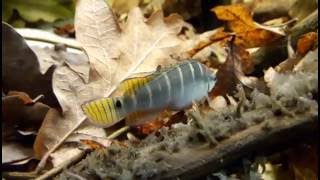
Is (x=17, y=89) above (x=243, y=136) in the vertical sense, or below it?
below

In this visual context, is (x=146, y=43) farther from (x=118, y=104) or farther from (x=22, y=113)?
(x=118, y=104)

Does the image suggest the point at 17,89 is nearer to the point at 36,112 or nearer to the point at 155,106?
the point at 36,112

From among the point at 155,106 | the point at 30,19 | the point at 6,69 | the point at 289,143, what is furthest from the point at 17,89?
the point at 289,143

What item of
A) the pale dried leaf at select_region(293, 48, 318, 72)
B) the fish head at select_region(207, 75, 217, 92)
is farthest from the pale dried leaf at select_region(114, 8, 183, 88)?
the pale dried leaf at select_region(293, 48, 318, 72)

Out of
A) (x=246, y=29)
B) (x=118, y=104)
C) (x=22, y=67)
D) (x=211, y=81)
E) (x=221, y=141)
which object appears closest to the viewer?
(x=221, y=141)

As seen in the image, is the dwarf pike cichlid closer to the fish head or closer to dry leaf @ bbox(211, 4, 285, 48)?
the fish head

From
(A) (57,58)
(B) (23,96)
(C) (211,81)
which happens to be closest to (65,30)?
(A) (57,58)

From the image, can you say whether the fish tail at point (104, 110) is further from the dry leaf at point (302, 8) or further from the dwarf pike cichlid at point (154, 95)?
the dry leaf at point (302, 8)
